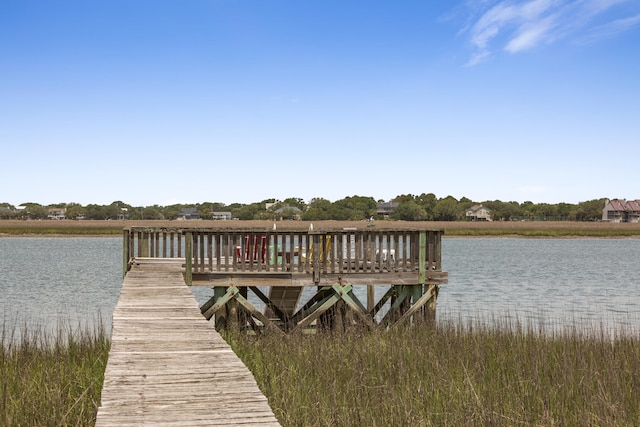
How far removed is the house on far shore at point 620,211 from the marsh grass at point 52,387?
17738cm

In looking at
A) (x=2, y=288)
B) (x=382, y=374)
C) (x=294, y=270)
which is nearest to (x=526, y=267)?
(x=2, y=288)

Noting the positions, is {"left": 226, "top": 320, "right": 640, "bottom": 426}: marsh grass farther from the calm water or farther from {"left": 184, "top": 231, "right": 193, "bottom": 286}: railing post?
the calm water

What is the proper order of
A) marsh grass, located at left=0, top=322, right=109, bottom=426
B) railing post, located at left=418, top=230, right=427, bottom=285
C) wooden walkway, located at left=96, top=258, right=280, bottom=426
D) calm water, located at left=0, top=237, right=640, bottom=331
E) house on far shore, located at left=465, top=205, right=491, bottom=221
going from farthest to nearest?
1. house on far shore, located at left=465, top=205, right=491, bottom=221
2. calm water, located at left=0, top=237, right=640, bottom=331
3. railing post, located at left=418, top=230, right=427, bottom=285
4. marsh grass, located at left=0, top=322, right=109, bottom=426
5. wooden walkway, located at left=96, top=258, right=280, bottom=426

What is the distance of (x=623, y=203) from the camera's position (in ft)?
577

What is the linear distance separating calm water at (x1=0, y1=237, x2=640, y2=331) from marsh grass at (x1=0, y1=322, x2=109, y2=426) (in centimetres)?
275

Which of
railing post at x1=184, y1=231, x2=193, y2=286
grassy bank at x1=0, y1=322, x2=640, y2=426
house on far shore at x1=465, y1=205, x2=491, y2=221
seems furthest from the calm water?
house on far shore at x1=465, y1=205, x2=491, y2=221

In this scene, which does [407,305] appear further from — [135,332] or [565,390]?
[135,332]

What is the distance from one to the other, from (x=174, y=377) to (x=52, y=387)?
361 cm

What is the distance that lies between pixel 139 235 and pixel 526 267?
37573mm

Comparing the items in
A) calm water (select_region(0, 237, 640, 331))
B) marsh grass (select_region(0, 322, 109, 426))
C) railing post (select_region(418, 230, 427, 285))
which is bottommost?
calm water (select_region(0, 237, 640, 331))

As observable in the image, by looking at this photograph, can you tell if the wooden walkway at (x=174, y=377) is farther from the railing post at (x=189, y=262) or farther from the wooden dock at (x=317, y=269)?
the wooden dock at (x=317, y=269)

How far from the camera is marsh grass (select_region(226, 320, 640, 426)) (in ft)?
22.0

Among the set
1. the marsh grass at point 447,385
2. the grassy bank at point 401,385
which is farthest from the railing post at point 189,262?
the marsh grass at point 447,385

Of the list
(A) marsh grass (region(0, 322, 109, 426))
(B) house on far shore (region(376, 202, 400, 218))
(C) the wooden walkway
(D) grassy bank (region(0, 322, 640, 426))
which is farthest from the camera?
(B) house on far shore (region(376, 202, 400, 218))
